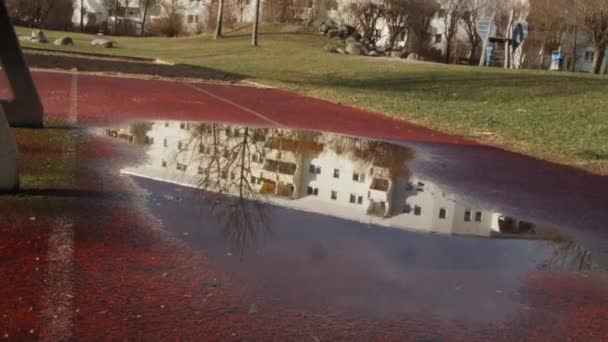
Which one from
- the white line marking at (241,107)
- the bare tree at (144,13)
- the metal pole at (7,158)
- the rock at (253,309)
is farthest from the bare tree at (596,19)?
the bare tree at (144,13)

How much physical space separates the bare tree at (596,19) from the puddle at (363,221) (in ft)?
115

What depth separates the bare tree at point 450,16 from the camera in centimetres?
6194

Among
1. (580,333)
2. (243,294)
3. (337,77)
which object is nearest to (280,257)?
(243,294)

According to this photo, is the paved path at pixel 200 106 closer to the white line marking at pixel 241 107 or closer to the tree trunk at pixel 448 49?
the white line marking at pixel 241 107

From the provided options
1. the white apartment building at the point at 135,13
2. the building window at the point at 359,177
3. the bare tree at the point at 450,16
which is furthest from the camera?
the white apartment building at the point at 135,13

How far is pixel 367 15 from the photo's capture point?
2322 inches

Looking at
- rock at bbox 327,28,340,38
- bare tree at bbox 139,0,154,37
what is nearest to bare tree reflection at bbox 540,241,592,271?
rock at bbox 327,28,340,38

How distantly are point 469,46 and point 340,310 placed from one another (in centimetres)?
6444

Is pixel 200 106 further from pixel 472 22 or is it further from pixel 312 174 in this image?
pixel 472 22

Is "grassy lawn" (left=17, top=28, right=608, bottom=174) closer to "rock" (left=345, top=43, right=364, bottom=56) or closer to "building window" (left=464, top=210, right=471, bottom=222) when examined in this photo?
"building window" (left=464, top=210, right=471, bottom=222)

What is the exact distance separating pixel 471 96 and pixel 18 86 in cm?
1578

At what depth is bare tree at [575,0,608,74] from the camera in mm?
42219

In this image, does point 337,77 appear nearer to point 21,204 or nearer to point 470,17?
point 21,204

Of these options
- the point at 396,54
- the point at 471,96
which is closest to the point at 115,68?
the point at 471,96
